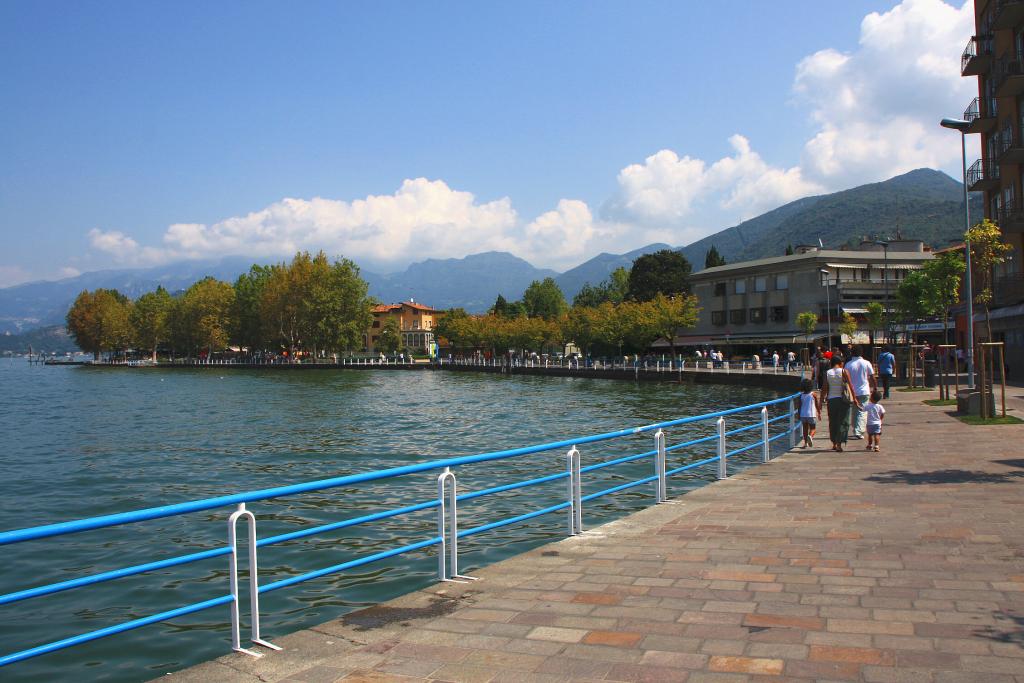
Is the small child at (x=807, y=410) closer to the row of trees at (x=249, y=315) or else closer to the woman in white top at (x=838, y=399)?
the woman in white top at (x=838, y=399)

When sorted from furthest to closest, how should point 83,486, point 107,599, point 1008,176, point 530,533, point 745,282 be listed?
point 745,282 < point 1008,176 < point 83,486 < point 530,533 < point 107,599

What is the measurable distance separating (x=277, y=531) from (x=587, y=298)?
128 metres

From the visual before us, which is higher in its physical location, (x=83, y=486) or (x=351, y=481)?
(x=351, y=481)

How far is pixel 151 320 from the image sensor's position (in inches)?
5394

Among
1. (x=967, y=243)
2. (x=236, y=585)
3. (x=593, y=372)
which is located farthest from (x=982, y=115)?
(x=236, y=585)

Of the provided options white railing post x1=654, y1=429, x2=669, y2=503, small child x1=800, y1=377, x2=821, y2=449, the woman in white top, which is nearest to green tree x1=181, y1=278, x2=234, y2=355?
small child x1=800, y1=377, x2=821, y2=449

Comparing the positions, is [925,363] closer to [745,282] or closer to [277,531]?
[277,531]

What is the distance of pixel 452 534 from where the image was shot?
22.8 feet

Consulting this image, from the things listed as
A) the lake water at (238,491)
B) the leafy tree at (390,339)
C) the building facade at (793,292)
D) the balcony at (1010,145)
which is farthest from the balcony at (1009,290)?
the leafy tree at (390,339)

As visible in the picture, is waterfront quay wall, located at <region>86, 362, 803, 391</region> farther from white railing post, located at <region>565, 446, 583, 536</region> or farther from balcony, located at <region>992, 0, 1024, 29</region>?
white railing post, located at <region>565, 446, 583, 536</region>

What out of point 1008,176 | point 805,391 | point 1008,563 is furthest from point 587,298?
point 1008,563

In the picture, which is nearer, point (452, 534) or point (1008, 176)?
point (452, 534)

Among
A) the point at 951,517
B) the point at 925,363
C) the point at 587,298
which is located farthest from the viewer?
the point at 587,298

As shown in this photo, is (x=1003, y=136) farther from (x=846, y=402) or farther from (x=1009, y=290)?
(x=846, y=402)
